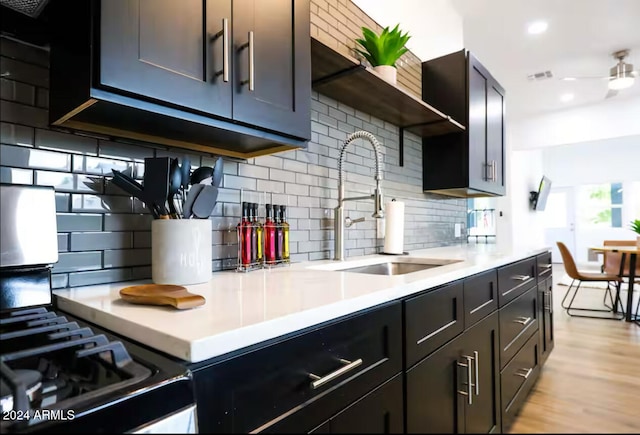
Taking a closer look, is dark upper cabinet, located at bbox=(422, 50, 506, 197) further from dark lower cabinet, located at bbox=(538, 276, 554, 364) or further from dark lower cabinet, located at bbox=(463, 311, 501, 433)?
dark lower cabinet, located at bbox=(463, 311, 501, 433)

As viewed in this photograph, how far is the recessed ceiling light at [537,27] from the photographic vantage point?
3.67 m

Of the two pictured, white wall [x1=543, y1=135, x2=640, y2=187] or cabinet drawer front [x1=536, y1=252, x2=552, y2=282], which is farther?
white wall [x1=543, y1=135, x2=640, y2=187]

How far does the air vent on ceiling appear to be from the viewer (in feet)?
15.7

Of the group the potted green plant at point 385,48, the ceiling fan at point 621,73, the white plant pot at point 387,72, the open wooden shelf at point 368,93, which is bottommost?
the open wooden shelf at point 368,93

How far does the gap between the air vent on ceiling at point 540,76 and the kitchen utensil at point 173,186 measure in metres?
5.23

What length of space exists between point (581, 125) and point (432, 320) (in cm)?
647

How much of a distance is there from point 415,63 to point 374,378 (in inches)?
92.8

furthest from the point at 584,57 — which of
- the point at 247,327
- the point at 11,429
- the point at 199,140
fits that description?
the point at 11,429

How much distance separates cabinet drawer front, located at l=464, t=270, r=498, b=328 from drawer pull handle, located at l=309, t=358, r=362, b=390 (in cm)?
70

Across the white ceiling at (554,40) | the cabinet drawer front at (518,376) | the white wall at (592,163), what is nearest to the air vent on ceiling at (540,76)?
the white ceiling at (554,40)

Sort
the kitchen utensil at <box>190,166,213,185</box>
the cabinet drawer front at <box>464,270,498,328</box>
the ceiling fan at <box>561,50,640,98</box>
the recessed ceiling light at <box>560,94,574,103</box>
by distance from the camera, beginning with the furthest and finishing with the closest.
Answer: the recessed ceiling light at <box>560,94,574,103</box> < the ceiling fan at <box>561,50,640,98</box> < the cabinet drawer front at <box>464,270,498,328</box> < the kitchen utensil at <box>190,166,213,185</box>

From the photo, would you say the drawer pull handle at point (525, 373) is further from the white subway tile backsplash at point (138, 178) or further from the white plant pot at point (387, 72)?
the white plant pot at point (387, 72)

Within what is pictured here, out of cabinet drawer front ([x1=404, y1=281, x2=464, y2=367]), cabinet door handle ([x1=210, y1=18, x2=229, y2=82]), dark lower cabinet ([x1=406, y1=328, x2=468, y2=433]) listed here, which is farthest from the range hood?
dark lower cabinet ([x1=406, y1=328, x2=468, y2=433])

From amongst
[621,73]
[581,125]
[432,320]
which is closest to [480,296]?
[432,320]
